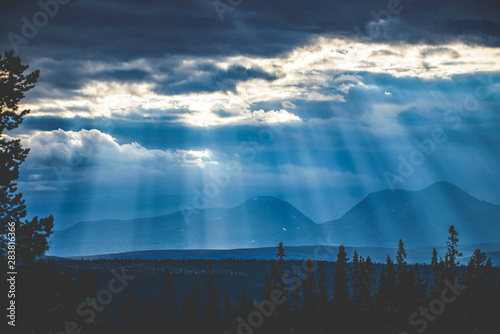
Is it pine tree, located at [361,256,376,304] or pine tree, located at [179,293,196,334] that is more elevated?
pine tree, located at [361,256,376,304]

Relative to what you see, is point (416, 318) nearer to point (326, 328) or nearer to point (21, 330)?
point (326, 328)

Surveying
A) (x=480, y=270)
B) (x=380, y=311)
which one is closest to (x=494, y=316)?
(x=380, y=311)

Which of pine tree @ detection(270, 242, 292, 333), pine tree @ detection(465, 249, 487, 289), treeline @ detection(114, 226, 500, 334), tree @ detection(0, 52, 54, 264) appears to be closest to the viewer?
tree @ detection(0, 52, 54, 264)

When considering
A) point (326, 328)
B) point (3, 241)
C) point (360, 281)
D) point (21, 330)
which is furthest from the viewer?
point (360, 281)

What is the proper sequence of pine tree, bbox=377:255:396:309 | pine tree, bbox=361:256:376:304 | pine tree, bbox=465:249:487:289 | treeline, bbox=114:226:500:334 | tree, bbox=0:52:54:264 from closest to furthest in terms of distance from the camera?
1. tree, bbox=0:52:54:264
2. treeline, bbox=114:226:500:334
3. pine tree, bbox=377:255:396:309
4. pine tree, bbox=465:249:487:289
5. pine tree, bbox=361:256:376:304

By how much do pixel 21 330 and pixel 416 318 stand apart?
61205mm

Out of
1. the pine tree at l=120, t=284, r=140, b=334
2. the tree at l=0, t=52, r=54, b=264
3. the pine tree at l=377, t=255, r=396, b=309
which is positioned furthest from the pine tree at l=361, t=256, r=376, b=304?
the tree at l=0, t=52, r=54, b=264

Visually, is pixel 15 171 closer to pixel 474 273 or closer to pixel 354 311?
pixel 354 311

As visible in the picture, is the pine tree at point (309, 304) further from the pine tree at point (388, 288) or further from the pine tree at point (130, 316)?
the pine tree at point (130, 316)

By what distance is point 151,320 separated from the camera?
282 feet

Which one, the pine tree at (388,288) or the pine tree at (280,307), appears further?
the pine tree at (388,288)

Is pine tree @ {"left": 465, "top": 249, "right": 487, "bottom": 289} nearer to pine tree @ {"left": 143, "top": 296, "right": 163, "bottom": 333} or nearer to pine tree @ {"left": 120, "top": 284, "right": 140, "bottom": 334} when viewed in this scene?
pine tree @ {"left": 143, "top": 296, "right": 163, "bottom": 333}

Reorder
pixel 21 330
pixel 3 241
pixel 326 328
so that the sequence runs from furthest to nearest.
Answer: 1. pixel 326 328
2. pixel 3 241
3. pixel 21 330

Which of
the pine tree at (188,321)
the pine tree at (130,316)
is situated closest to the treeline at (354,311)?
the pine tree at (188,321)
